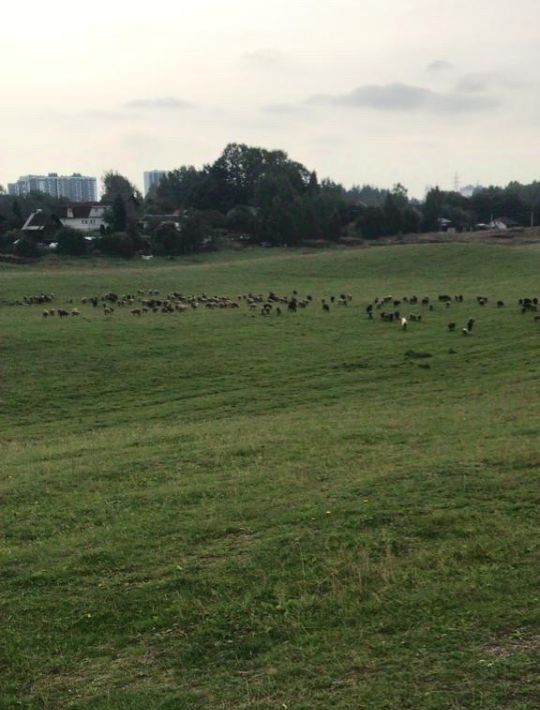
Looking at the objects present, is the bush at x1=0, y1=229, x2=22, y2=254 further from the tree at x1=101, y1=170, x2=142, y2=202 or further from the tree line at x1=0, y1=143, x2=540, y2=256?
the tree at x1=101, y1=170, x2=142, y2=202

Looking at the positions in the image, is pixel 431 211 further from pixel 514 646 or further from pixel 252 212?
pixel 514 646

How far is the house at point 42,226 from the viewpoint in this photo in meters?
101

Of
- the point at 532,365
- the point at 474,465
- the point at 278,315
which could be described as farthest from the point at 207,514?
the point at 278,315

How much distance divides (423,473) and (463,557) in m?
4.18

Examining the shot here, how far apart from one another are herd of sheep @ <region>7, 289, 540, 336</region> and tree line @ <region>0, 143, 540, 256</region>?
1437 inches

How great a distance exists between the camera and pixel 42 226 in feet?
338

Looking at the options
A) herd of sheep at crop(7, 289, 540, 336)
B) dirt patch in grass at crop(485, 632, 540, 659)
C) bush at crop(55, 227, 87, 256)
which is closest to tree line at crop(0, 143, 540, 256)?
bush at crop(55, 227, 87, 256)

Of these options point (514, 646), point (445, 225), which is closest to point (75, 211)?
point (445, 225)

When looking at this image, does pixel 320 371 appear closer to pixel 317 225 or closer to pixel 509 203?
pixel 317 225

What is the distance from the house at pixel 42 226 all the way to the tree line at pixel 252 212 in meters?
2.84

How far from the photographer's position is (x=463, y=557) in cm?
1189

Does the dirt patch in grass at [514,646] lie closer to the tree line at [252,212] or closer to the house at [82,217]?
the tree line at [252,212]

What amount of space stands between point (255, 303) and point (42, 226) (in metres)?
58.7

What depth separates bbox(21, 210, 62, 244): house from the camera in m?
101
